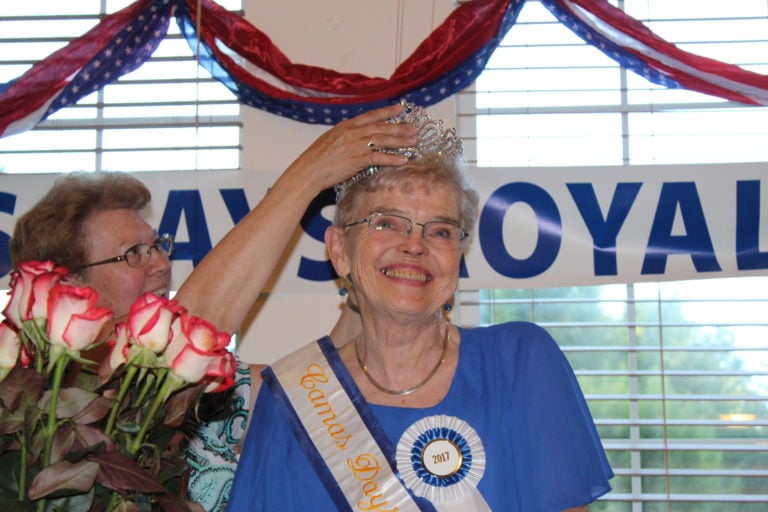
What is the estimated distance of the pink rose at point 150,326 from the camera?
46.9 inches

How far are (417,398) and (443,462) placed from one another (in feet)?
0.61

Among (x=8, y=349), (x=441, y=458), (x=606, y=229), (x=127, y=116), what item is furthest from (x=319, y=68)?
(x=8, y=349)

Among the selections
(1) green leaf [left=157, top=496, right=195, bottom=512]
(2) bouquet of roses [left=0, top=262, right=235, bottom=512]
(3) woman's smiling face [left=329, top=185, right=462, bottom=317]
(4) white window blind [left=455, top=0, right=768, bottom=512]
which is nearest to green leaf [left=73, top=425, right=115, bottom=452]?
(2) bouquet of roses [left=0, top=262, right=235, bottom=512]

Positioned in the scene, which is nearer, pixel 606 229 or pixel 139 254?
pixel 139 254

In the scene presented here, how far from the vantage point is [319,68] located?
3.92 m

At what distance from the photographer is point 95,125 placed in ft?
14.2

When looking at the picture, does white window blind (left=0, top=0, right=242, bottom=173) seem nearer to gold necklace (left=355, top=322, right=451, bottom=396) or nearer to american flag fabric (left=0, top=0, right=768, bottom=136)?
american flag fabric (left=0, top=0, right=768, bottom=136)

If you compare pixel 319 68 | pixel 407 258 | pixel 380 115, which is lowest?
pixel 407 258

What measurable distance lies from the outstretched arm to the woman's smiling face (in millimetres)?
108

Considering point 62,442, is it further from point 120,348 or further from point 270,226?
point 270,226

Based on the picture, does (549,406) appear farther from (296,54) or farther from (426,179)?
(296,54)

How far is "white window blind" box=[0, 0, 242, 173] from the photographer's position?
4.24 m

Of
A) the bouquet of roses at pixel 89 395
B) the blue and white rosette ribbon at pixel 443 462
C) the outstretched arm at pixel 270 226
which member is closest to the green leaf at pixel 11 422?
the bouquet of roses at pixel 89 395

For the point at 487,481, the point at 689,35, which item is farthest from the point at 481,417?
the point at 689,35
